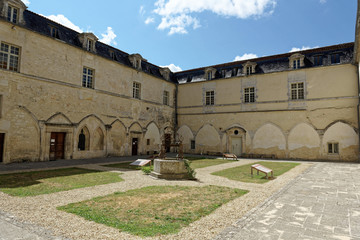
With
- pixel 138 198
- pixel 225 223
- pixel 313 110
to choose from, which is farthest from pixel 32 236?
pixel 313 110

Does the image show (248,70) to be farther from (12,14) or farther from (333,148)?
(12,14)

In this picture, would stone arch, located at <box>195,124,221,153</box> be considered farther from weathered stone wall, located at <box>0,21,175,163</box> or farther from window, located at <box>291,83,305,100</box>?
window, located at <box>291,83,305,100</box>

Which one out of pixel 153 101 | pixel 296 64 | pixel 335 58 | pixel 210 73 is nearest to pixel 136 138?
pixel 153 101

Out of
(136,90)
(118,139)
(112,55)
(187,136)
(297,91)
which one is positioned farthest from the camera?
(187,136)

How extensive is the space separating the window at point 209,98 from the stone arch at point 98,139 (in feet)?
34.5

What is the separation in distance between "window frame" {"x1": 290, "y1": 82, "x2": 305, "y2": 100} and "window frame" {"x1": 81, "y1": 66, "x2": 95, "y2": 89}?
1540 centimetres

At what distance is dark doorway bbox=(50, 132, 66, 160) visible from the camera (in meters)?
14.0

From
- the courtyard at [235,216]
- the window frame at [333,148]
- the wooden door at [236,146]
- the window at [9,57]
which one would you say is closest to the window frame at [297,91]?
the window frame at [333,148]

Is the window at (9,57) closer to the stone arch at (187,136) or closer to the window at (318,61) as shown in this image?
the stone arch at (187,136)

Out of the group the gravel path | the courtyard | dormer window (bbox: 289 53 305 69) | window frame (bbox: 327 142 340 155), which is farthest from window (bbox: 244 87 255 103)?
the gravel path

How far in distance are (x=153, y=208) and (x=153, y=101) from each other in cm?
1679

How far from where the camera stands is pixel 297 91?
18.4 m

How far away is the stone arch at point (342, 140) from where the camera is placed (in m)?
16.3

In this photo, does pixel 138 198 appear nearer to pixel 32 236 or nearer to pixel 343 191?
pixel 32 236
